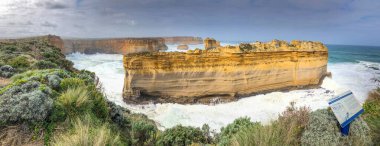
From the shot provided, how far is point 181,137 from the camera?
21.6ft

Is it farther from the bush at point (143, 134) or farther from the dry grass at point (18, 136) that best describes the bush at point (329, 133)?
the dry grass at point (18, 136)

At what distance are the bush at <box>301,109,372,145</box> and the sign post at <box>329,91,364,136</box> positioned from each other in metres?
0.13

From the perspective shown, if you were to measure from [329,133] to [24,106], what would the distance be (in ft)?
16.8

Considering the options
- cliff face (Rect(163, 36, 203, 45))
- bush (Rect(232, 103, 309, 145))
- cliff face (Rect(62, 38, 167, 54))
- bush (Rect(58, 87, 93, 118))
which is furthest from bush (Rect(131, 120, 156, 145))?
cliff face (Rect(163, 36, 203, 45))

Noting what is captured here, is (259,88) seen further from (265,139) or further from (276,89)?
(265,139)

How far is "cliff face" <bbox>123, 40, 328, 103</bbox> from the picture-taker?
53.7ft

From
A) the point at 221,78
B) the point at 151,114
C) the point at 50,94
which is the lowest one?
the point at 151,114

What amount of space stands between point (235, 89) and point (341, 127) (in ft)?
42.6

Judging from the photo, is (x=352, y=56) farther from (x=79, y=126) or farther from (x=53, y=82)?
(x=79, y=126)

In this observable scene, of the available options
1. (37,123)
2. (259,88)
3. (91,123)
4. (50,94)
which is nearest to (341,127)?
(91,123)

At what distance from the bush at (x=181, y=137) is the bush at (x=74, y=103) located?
6.78 ft

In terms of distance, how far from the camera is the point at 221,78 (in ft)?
55.0

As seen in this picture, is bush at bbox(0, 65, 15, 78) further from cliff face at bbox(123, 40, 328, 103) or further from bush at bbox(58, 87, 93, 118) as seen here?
cliff face at bbox(123, 40, 328, 103)

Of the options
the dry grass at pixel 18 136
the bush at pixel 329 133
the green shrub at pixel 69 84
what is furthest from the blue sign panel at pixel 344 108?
the green shrub at pixel 69 84
